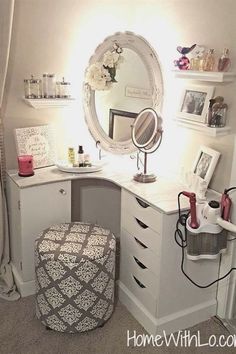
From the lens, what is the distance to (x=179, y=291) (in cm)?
223

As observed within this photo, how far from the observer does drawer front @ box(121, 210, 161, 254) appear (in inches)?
83.6

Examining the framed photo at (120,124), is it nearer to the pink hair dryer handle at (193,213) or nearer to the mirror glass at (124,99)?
the mirror glass at (124,99)

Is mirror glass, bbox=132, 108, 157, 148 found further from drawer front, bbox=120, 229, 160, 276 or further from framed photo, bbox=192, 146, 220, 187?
drawer front, bbox=120, 229, 160, 276

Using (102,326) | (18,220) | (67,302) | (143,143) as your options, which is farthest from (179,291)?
(18,220)

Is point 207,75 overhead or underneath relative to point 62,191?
overhead

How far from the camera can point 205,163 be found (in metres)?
2.27

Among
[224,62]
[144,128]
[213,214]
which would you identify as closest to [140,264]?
[213,214]

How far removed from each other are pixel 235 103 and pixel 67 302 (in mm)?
1345

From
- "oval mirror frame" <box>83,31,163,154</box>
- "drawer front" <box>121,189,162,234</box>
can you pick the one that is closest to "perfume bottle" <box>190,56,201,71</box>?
"oval mirror frame" <box>83,31,163,154</box>

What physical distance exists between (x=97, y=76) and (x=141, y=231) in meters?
1.04

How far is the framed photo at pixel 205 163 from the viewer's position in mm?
2215

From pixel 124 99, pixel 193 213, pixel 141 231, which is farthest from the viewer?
pixel 124 99

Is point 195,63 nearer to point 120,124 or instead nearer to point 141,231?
point 120,124

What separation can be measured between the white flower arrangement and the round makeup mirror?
1.22 feet
